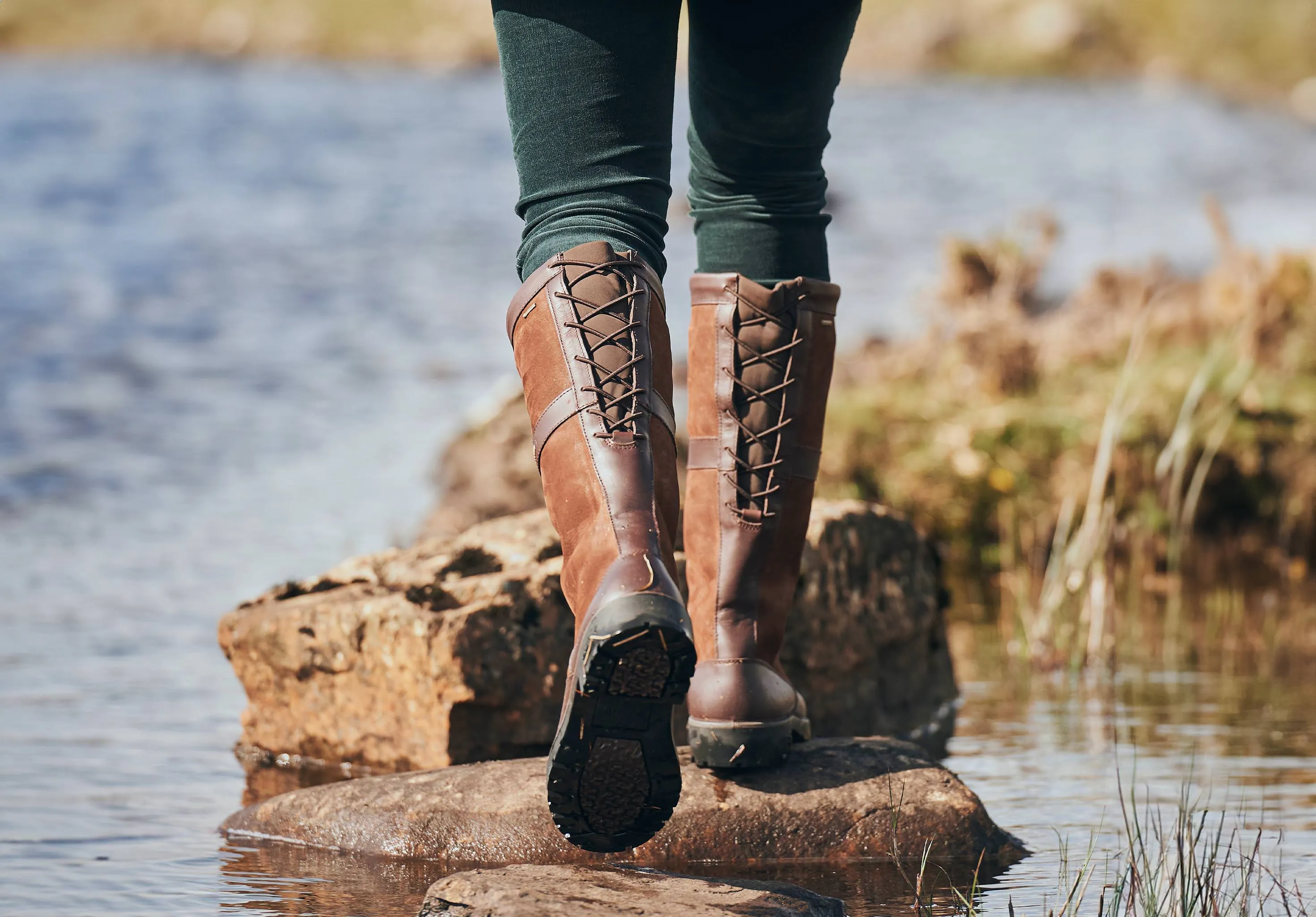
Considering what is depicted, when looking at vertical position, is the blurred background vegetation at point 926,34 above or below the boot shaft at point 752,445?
above

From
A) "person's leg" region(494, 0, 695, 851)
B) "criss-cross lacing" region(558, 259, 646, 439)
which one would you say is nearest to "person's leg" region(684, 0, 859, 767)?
"person's leg" region(494, 0, 695, 851)

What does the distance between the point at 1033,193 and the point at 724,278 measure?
57.0 feet

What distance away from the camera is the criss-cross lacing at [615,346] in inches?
84.6

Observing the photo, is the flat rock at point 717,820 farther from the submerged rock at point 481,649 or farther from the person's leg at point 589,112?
the person's leg at point 589,112

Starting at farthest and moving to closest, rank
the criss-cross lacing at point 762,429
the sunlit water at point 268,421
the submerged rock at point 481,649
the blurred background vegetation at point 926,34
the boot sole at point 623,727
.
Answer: the blurred background vegetation at point 926,34, the submerged rock at point 481,649, the sunlit water at point 268,421, the criss-cross lacing at point 762,429, the boot sole at point 623,727

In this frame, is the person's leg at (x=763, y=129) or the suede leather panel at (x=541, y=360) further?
the person's leg at (x=763, y=129)

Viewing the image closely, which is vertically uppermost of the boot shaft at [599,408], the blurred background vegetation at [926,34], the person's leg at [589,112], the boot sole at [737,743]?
the blurred background vegetation at [926,34]

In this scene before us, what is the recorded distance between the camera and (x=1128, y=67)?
48.2 metres

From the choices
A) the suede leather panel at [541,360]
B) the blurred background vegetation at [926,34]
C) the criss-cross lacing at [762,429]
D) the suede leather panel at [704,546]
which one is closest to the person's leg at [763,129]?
the criss-cross lacing at [762,429]

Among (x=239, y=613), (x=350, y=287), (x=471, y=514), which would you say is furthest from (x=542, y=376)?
(x=350, y=287)

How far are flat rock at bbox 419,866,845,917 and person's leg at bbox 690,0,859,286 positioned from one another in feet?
3.11

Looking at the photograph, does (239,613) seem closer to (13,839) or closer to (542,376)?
(13,839)

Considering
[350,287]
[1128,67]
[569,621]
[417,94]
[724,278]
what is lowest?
[569,621]

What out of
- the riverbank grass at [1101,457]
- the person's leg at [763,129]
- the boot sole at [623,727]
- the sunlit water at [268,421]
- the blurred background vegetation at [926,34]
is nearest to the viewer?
the boot sole at [623,727]
